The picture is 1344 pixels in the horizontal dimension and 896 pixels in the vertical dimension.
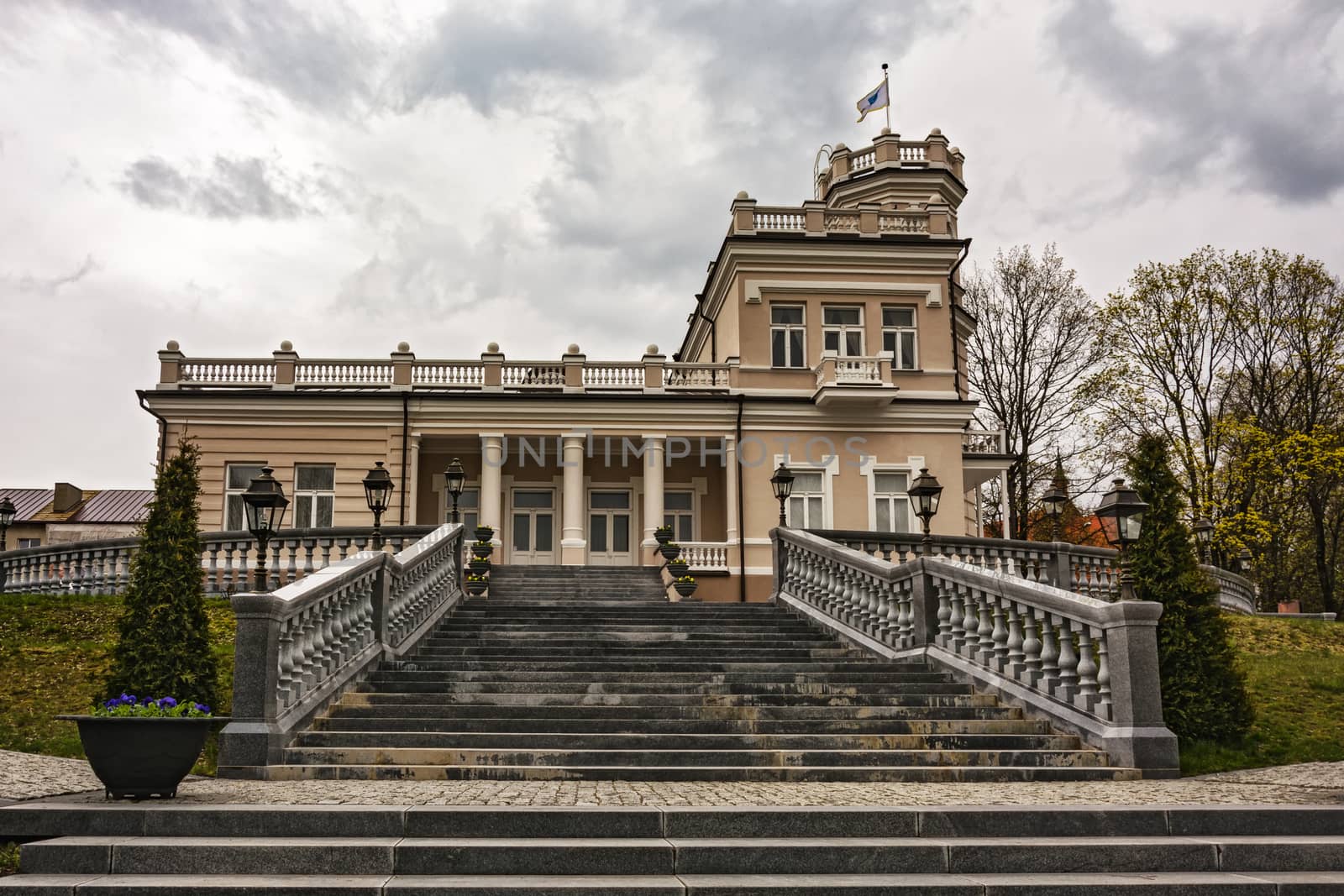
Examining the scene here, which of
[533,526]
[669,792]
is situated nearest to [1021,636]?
[669,792]

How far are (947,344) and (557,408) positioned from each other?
413 inches

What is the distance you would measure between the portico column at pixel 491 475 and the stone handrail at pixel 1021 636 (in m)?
12.8

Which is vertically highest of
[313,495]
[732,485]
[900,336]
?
[900,336]

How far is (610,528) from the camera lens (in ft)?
95.5

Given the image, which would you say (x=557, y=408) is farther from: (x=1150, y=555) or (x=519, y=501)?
(x=1150, y=555)

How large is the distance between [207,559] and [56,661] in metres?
5.64

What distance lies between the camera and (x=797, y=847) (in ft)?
21.6

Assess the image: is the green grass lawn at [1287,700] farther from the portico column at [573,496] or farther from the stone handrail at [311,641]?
the portico column at [573,496]

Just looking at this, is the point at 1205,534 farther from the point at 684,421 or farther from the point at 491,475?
the point at 491,475

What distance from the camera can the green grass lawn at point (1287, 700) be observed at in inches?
404

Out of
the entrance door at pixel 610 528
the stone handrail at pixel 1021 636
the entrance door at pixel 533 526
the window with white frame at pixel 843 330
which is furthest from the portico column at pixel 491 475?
the stone handrail at pixel 1021 636

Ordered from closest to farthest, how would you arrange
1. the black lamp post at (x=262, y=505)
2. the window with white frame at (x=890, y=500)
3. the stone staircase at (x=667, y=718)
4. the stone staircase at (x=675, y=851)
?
Result: the stone staircase at (x=675, y=851)
the stone staircase at (x=667, y=718)
the black lamp post at (x=262, y=505)
the window with white frame at (x=890, y=500)

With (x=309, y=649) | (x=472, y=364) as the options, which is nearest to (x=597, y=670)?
(x=309, y=649)

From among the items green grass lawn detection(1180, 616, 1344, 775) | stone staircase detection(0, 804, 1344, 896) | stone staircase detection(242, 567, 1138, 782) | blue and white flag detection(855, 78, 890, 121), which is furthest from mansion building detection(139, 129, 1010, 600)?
stone staircase detection(0, 804, 1344, 896)
